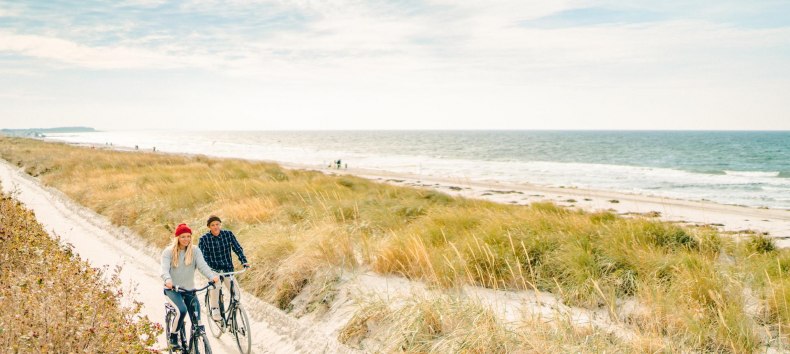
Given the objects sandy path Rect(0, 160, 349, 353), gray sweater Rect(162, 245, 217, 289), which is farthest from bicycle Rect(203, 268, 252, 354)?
gray sweater Rect(162, 245, 217, 289)

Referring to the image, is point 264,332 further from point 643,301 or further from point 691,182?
point 691,182

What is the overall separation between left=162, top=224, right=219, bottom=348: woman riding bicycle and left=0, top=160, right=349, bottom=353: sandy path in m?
0.49

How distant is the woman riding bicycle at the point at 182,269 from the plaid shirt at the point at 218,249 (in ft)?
2.37

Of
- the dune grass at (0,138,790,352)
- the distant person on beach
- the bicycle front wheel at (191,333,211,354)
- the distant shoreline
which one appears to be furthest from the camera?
the distant shoreline

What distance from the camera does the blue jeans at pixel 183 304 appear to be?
19.5 ft

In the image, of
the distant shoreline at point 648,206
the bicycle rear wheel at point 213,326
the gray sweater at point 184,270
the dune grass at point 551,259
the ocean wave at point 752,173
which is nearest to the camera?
the dune grass at point 551,259

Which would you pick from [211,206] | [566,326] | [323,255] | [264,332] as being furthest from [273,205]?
[566,326]

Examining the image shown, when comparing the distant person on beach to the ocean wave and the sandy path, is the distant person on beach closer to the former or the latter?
the sandy path

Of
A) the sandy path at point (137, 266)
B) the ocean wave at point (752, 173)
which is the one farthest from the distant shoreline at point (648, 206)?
the ocean wave at point (752, 173)

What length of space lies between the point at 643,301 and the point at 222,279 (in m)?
5.68

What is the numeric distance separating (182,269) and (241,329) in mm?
1272

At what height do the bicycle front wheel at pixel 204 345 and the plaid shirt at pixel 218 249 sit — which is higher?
the plaid shirt at pixel 218 249

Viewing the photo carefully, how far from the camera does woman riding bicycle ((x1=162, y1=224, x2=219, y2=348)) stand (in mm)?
5855

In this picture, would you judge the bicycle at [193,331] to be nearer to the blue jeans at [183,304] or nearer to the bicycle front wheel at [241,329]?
the blue jeans at [183,304]
